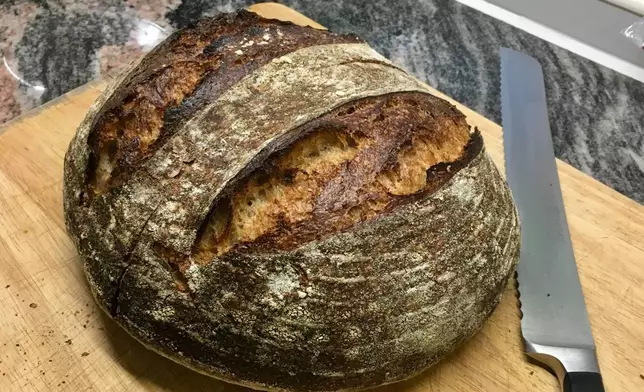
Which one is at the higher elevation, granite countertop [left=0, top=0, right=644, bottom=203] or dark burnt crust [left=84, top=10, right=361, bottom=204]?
dark burnt crust [left=84, top=10, right=361, bottom=204]

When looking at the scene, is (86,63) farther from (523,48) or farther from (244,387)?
(523,48)

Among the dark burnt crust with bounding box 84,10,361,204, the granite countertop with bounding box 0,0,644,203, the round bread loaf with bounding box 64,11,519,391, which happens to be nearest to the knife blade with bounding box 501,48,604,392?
the round bread loaf with bounding box 64,11,519,391

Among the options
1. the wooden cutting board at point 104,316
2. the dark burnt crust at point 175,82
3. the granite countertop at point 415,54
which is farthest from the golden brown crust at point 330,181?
the granite countertop at point 415,54

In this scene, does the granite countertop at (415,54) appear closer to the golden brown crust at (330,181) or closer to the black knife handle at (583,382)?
the black knife handle at (583,382)

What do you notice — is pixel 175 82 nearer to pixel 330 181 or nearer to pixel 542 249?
pixel 330 181

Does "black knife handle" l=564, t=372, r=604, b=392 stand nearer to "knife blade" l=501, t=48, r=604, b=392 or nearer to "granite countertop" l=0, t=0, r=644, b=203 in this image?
"knife blade" l=501, t=48, r=604, b=392

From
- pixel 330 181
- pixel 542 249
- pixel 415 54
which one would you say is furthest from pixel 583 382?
pixel 415 54

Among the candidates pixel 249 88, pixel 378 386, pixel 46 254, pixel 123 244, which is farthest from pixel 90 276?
pixel 378 386
